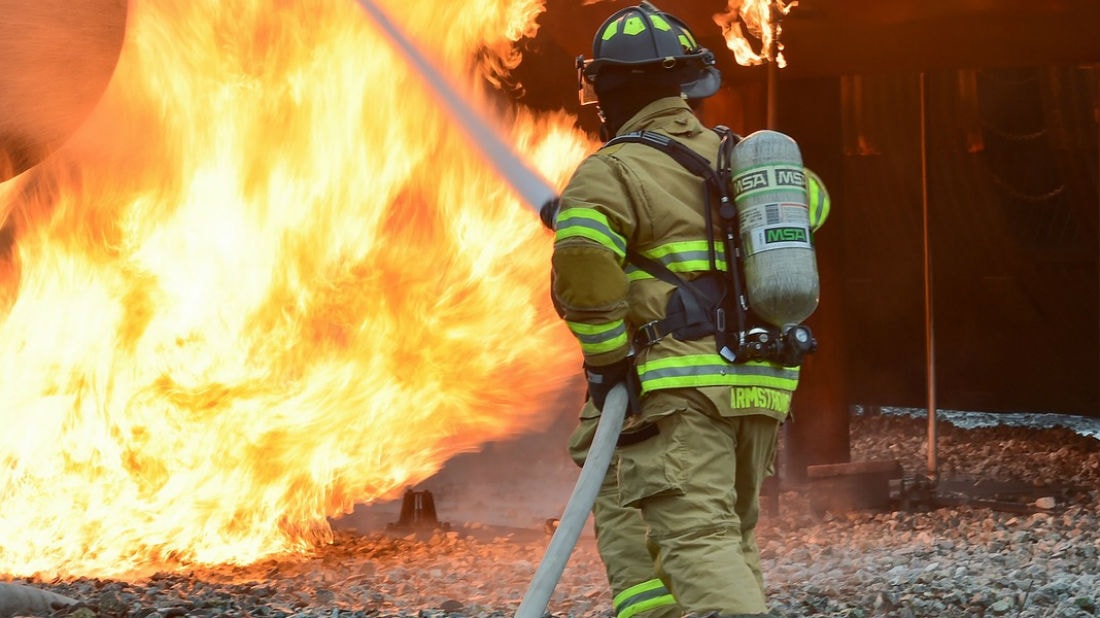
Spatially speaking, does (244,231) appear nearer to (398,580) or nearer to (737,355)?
(398,580)

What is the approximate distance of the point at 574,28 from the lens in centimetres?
733

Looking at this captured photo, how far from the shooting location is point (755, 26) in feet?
23.4

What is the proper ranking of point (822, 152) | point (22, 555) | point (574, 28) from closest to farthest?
point (22, 555)
point (574, 28)
point (822, 152)

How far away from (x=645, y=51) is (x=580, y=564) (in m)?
3.36

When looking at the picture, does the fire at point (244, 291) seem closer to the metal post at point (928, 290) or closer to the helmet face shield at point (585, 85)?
the helmet face shield at point (585, 85)

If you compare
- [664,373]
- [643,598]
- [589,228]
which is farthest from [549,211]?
[643,598]

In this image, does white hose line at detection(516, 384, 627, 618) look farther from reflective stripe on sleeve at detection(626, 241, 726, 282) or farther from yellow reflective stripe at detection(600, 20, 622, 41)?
yellow reflective stripe at detection(600, 20, 622, 41)

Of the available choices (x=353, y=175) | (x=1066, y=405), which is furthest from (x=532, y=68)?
(x=1066, y=405)

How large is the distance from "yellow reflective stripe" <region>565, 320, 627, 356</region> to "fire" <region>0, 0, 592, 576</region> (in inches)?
137

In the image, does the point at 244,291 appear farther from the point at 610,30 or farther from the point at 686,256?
the point at 686,256

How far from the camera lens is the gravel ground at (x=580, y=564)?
514 cm

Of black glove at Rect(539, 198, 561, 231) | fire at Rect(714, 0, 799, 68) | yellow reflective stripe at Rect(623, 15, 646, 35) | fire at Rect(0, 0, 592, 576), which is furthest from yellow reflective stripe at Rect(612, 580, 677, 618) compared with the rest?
fire at Rect(714, 0, 799, 68)

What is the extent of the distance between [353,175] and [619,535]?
3.75m

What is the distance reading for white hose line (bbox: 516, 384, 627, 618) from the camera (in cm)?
334
